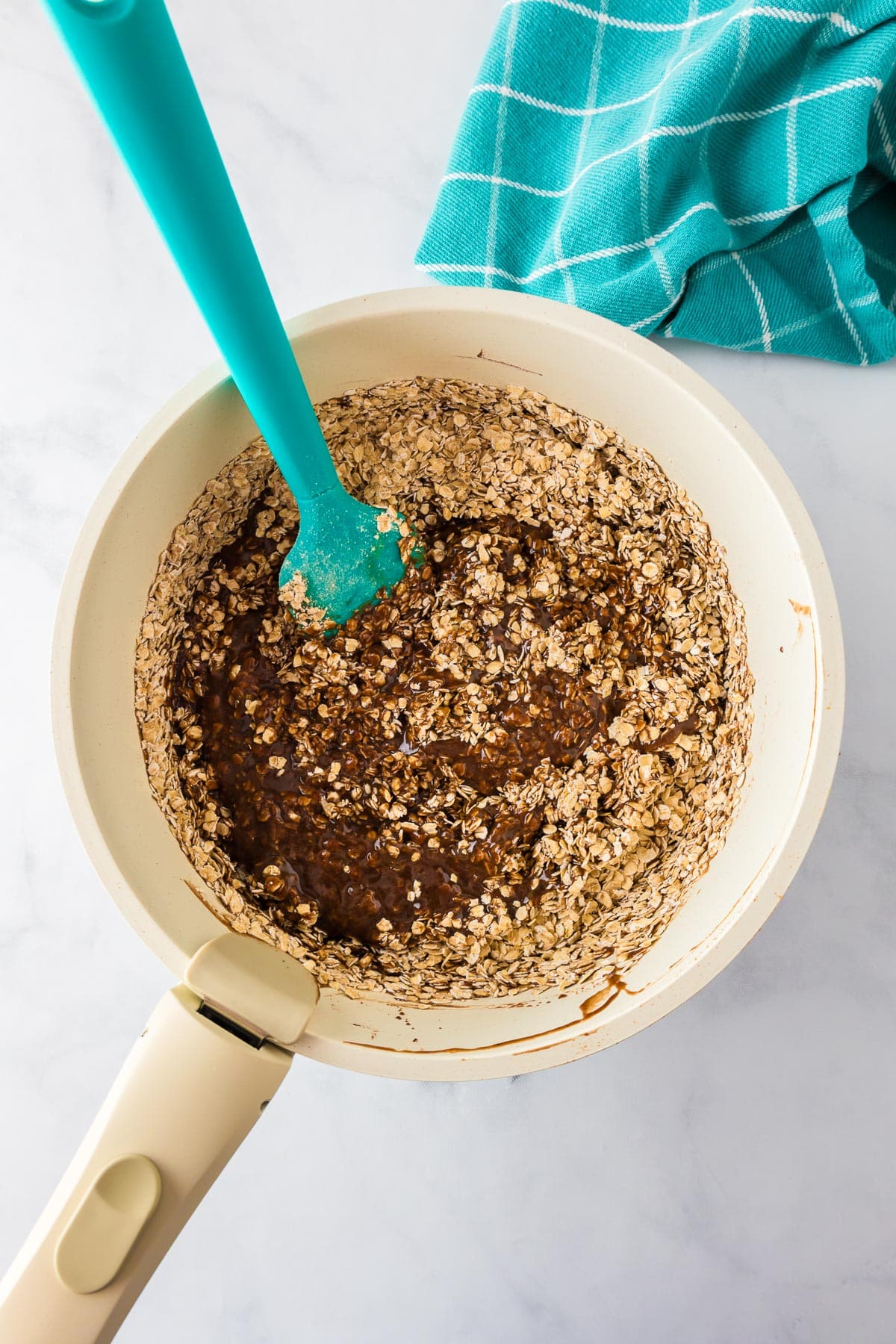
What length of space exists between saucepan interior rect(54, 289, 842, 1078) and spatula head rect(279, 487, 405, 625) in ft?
0.36

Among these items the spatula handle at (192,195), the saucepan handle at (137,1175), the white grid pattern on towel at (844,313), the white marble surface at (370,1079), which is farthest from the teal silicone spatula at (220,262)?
the white grid pattern on towel at (844,313)

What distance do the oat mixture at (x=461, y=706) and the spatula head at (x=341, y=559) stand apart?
28 mm

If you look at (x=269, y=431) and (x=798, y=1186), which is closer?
(x=269, y=431)

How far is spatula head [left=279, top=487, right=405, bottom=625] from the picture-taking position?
36.3 inches

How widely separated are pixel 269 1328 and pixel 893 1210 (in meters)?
0.77

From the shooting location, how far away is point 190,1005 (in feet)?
2.41

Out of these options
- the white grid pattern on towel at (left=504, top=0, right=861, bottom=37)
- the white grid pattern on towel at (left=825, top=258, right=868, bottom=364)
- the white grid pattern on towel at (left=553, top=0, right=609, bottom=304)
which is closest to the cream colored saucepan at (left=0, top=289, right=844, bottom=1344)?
the white grid pattern on towel at (left=553, top=0, right=609, bottom=304)

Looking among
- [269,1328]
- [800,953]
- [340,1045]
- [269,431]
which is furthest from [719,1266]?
[269,431]

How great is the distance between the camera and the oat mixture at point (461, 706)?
935mm

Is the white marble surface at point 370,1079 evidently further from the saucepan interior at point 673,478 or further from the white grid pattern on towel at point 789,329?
the saucepan interior at point 673,478

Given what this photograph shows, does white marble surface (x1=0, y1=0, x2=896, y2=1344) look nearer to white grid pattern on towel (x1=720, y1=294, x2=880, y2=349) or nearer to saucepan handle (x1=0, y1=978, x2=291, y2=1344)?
Result: white grid pattern on towel (x1=720, y1=294, x2=880, y2=349)

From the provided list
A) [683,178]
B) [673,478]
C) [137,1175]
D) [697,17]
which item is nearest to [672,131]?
[683,178]

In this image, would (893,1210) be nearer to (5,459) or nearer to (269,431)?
(269,431)

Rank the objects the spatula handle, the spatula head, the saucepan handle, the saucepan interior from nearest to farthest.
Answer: the spatula handle → the saucepan handle → the saucepan interior → the spatula head
